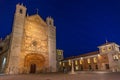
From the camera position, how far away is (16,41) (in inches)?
1047

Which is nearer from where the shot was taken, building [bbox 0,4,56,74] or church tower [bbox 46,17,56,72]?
building [bbox 0,4,56,74]

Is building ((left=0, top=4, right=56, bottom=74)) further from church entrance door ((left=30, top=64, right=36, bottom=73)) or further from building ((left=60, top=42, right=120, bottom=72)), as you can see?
building ((left=60, top=42, right=120, bottom=72))

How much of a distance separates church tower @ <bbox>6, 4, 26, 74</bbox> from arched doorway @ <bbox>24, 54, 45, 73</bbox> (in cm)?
252

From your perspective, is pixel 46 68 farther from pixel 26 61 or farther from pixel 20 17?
pixel 20 17

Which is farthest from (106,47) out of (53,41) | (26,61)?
(26,61)

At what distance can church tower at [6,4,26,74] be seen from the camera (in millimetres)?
24312

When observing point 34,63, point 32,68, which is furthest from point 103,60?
point 32,68

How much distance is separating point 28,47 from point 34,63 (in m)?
4.01

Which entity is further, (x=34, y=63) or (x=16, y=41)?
(x=34, y=63)

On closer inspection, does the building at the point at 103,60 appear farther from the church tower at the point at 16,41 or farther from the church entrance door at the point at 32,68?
the church tower at the point at 16,41

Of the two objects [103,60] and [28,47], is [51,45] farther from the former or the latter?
[103,60]

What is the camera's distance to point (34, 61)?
1140 inches

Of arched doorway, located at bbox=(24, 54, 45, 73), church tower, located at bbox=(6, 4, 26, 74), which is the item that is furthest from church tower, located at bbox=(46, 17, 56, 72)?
church tower, located at bbox=(6, 4, 26, 74)

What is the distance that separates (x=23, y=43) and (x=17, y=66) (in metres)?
5.33
